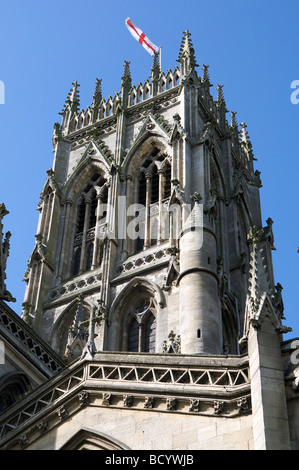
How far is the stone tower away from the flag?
394 centimetres

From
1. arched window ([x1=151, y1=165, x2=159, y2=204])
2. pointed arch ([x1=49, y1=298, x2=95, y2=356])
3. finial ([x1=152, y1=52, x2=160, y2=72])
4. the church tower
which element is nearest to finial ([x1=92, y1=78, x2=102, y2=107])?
the church tower

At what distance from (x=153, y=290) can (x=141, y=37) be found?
22.8 m

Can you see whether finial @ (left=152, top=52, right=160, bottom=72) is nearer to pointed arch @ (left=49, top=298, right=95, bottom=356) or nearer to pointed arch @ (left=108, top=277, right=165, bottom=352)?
pointed arch @ (left=108, top=277, right=165, bottom=352)

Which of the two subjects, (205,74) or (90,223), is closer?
(90,223)

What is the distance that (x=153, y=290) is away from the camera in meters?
36.2

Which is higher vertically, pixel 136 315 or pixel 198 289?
pixel 136 315

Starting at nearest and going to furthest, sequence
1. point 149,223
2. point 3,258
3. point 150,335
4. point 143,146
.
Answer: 1. point 3,258
2. point 150,335
3. point 149,223
4. point 143,146

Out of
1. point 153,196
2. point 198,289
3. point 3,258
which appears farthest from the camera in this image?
point 153,196

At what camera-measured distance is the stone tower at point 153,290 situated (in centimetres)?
1558

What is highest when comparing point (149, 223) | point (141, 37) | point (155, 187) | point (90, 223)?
point (141, 37)

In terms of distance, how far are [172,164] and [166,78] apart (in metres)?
8.05

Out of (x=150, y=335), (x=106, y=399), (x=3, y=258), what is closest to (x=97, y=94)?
(x=150, y=335)

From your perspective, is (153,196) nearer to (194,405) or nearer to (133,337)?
(133,337)

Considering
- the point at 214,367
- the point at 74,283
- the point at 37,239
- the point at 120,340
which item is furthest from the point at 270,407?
the point at 37,239
